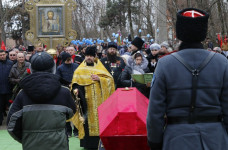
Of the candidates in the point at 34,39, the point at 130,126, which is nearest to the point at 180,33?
the point at 130,126

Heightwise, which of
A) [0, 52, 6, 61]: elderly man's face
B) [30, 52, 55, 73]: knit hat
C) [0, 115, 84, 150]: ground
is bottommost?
[0, 115, 84, 150]: ground

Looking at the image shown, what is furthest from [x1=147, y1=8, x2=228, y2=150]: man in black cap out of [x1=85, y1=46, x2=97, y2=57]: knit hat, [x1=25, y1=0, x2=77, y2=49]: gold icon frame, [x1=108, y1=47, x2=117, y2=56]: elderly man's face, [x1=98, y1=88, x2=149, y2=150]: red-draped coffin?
[x1=25, y1=0, x2=77, y2=49]: gold icon frame

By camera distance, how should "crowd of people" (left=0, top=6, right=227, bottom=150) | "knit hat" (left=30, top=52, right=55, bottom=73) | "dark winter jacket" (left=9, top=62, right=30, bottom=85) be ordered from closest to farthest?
"crowd of people" (left=0, top=6, right=227, bottom=150)
"knit hat" (left=30, top=52, right=55, bottom=73)
"dark winter jacket" (left=9, top=62, right=30, bottom=85)

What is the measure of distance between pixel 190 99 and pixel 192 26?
61 cm

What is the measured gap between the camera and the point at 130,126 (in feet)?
15.2

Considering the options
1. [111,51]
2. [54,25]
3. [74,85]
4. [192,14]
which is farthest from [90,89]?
[54,25]

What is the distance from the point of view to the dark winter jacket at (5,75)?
36.4 ft

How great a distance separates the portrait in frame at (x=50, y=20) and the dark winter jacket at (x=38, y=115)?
45.4 ft

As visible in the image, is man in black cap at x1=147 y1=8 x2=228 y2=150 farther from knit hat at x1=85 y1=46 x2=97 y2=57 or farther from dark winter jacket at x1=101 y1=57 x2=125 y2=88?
dark winter jacket at x1=101 y1=57 x2=125 y2=88

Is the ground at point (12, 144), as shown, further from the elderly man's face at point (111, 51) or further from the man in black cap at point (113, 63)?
the elderly man's face at point (111, 51)

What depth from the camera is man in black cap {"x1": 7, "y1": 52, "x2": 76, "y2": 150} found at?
441 centimetres

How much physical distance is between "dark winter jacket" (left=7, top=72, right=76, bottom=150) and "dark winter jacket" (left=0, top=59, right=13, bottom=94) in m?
6.82

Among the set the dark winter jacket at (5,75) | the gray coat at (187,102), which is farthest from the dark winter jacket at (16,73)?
the gray coat at (187,102)

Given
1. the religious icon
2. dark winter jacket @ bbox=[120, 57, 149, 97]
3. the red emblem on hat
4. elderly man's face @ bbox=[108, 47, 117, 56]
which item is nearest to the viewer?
the red emblem on hat
